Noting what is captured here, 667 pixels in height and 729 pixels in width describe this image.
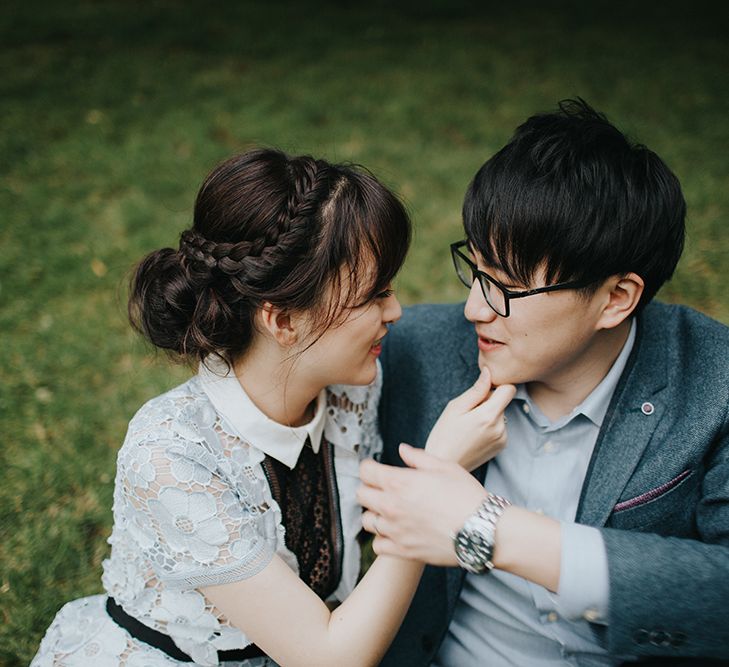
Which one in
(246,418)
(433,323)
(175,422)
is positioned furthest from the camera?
(433,323)

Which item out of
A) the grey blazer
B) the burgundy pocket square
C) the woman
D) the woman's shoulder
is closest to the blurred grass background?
the woman

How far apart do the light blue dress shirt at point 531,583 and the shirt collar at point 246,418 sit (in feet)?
2.66

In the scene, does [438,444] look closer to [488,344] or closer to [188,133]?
[488,344]

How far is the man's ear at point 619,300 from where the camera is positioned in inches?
101

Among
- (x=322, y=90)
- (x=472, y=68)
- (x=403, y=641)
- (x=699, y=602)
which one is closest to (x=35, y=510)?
(x=403, y=641)

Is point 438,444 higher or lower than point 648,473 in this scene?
higher

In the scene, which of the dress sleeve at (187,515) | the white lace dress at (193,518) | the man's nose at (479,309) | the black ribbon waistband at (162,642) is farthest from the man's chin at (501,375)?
the black ribbon waistband at (162,642)

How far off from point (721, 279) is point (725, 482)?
3719 mm

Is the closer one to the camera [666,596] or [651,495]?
[666,596]

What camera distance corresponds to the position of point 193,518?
89.3 inches

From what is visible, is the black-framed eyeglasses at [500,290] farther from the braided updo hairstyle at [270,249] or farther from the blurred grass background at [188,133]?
the blurred grass background at [188,133]

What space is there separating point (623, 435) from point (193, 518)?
58.7 inches

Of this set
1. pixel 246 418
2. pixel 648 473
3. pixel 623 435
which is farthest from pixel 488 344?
pixel 246 418

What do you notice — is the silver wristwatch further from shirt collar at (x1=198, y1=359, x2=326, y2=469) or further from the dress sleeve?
shirt collar at (x1=198, y1=359, x2=326, y2=469)
